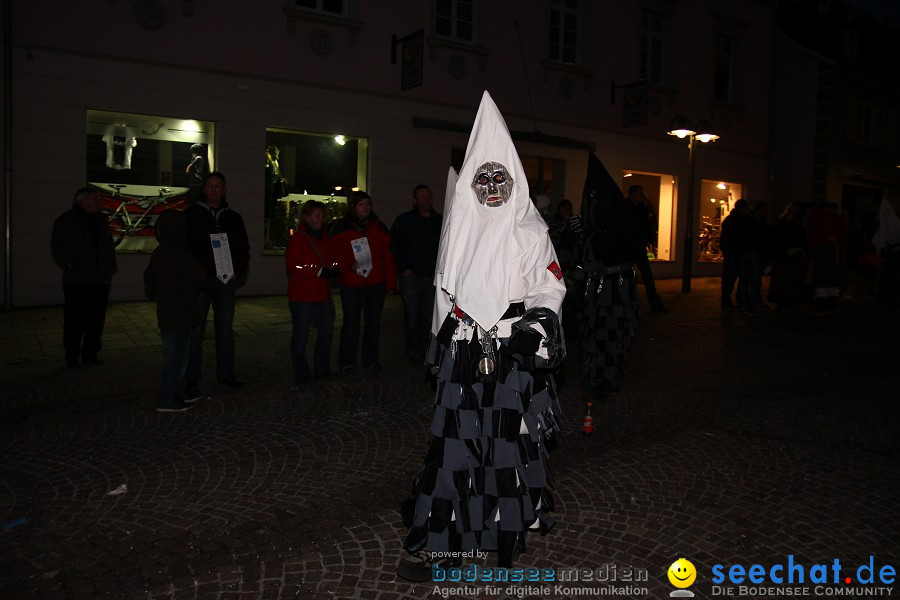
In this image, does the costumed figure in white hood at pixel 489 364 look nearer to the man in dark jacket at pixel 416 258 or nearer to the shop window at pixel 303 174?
the man in dark jacket at pixel 416 258

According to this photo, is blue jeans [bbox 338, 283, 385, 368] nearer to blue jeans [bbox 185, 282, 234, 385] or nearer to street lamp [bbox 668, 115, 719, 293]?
Result: blue jeans [bbox 185, 282, 234, 385]

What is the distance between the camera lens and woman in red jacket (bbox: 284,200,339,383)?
6938 mm

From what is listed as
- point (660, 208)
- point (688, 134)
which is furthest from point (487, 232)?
point (660, 208)

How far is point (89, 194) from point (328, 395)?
374 centimetres

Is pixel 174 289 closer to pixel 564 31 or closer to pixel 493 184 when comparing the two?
pixel 493 184

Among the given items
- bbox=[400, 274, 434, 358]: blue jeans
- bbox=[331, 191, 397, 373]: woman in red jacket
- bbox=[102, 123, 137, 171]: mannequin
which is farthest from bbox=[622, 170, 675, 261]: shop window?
bbox=[331, 191, 397, 373]: woman in red jacket

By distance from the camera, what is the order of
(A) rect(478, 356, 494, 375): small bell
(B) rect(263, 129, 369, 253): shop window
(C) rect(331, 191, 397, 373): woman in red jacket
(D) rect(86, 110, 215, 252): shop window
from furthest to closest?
(B) rect(263, 129, 369, 253): shop window
(D) rect(86, 110, 215, 252): shop window
(C) rect(331, 191, 397, 373): woman in red jacket
(A) rect(478, 356, 494, 375): small bell

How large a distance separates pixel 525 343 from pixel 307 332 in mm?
4359

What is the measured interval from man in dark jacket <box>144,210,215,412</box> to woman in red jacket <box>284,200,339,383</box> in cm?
119

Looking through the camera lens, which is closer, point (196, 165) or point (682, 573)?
point (682, 573)

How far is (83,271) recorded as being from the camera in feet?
24.8

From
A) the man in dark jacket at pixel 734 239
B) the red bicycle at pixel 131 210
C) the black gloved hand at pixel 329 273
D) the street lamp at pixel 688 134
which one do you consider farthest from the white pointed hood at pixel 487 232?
the street lamp at pixel 688 134

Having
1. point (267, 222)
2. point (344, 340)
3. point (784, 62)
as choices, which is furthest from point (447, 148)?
point (784, 62)

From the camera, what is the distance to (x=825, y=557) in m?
3.46
